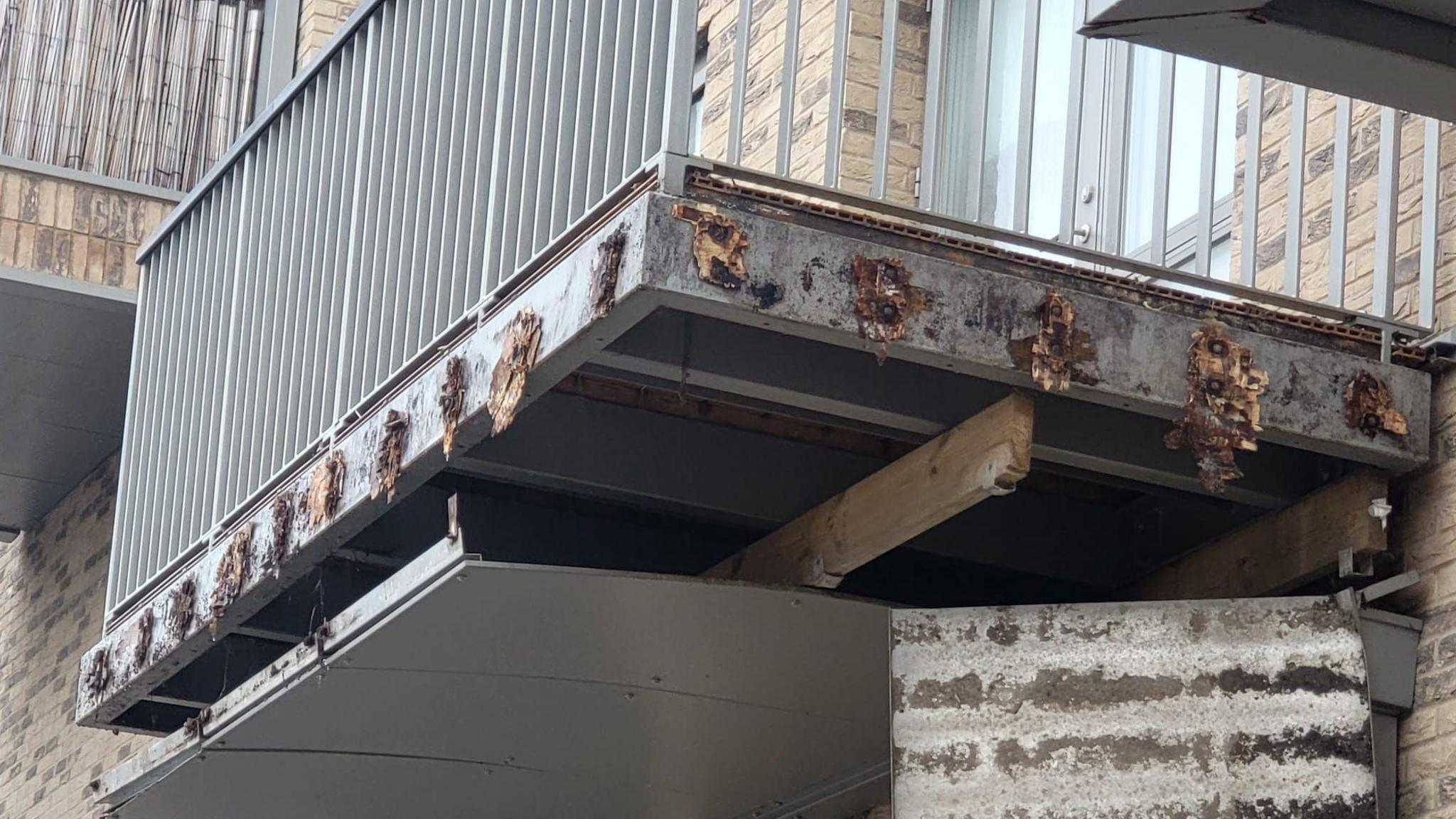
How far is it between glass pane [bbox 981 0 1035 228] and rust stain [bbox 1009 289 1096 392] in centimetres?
289

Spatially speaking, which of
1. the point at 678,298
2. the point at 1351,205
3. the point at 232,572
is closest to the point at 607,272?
the point at 678,298

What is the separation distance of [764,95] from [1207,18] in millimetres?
4955

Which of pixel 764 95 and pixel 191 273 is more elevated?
pixel 764 95

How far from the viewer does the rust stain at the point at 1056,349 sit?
5.29m

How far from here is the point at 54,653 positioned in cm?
1320

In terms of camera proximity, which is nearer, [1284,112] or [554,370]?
[554,370]

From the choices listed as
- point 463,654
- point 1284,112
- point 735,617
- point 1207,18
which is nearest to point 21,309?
point 463,654

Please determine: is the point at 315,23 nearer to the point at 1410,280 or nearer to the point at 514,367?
the point at 514,367

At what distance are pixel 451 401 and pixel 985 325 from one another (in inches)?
55.0

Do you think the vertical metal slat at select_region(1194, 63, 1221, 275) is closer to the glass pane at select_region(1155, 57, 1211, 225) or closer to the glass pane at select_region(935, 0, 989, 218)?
the glass pane at select_region(1155, 57, 1211, 225)

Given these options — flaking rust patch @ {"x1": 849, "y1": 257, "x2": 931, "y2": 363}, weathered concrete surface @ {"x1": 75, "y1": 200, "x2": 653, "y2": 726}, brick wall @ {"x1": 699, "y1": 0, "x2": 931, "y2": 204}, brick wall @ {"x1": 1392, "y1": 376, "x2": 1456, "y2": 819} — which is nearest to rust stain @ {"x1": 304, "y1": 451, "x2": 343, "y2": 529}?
weathered concrete surface @ {"x1": 75, "y1": 200, "x2": 653, "y2": 726}

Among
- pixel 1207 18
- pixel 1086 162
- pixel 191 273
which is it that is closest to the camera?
pixel 1207 18

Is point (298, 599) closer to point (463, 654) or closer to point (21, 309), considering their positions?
point (463, 654)

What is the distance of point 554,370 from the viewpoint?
5.35 meters
